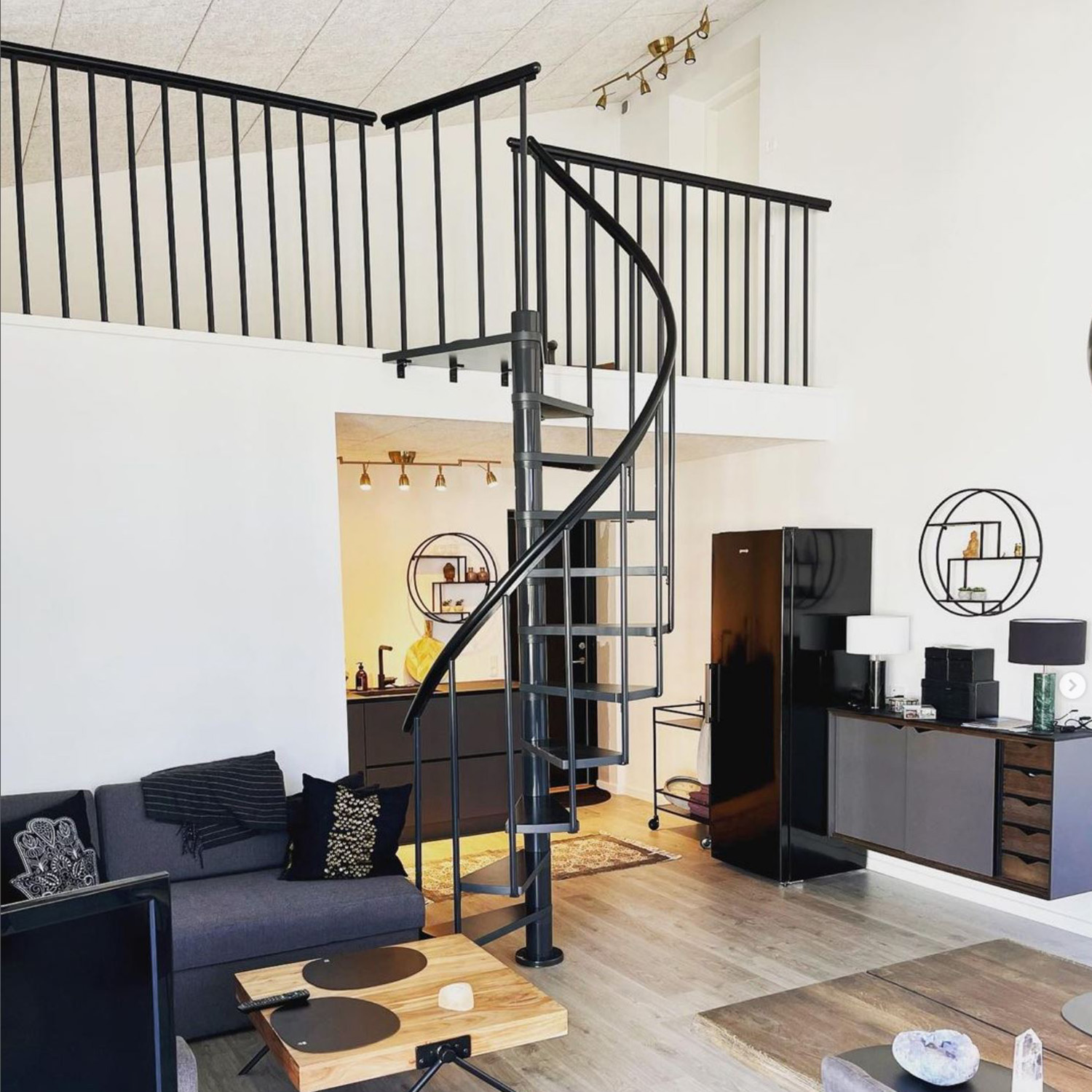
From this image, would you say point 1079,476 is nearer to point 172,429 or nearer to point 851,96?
point 851,96

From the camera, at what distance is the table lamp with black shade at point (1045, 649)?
420cm

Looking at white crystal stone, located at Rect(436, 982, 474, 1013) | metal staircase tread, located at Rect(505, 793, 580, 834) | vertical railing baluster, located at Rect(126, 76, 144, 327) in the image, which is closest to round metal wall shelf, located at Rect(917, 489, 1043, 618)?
metal staircase tread, located at Rect(505, 793, 580, 834)

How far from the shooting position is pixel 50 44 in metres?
4.07

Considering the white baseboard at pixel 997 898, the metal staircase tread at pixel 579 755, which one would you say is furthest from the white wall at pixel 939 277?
the metal staircase tread at pixel 579 755

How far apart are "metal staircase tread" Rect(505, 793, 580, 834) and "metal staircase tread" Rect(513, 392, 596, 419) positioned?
4.98 feet

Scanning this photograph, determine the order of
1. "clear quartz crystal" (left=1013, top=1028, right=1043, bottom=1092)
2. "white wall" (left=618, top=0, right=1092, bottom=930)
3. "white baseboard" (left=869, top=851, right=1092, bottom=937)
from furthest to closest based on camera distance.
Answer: "white wall" (left=618, top=0, right=1092, bottom=930) → "white baseboard" (left=869, top=851, right=1092, bottom=937) → "clear quartz crystal" (left=1013, top=1028, right=1043, bottom=1092)

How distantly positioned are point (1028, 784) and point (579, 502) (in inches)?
85.5

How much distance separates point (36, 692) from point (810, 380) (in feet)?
13.9

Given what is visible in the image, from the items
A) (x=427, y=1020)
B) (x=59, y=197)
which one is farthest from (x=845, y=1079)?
(x=59, y=197)

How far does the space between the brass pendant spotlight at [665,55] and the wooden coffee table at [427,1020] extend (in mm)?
5384

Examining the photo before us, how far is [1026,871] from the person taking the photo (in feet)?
Answer: 13.6

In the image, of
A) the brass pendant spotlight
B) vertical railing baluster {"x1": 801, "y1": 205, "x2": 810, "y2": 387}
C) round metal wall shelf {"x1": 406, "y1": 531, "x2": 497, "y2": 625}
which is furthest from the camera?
round metal wall shelf {"x1": 406, "y1": 531, "x2": 497, "y2": 625}

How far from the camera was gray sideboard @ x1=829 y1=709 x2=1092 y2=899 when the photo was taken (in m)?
4.09

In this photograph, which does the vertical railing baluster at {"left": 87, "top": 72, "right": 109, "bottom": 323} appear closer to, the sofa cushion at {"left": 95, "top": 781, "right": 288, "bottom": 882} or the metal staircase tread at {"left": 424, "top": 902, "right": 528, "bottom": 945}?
the sofa cushion at {"left": 95, "top": 781, "right": 288, "bottom": 882}
